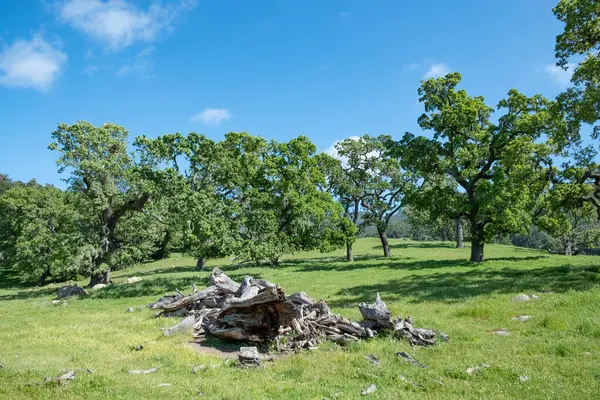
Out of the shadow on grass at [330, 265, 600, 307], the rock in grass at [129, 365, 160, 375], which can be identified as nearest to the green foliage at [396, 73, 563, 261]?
the shadow on grass at [330, 265, 600, 307]

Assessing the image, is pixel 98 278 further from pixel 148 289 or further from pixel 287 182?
pixel 287 182

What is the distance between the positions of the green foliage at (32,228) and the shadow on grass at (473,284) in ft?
129

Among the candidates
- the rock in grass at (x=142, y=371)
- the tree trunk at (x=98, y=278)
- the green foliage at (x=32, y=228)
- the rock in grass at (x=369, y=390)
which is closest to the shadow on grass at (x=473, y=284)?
the rock in grass at (x=142, y=371)

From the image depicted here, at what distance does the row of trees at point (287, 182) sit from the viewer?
30875 millimetres

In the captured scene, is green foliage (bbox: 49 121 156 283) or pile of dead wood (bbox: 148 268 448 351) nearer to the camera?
pile of dead wood (bbox: 148 268 448 351)

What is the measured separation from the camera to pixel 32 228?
57.7 m

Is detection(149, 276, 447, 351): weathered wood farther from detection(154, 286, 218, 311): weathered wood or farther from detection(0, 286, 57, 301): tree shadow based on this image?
detection(0, 286, 57, 301): tree shadow

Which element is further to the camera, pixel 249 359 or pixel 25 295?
pixel 25 295

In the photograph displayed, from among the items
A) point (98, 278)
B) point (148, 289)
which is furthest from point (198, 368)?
point (98, 278)

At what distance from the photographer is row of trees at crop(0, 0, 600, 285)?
30.9m

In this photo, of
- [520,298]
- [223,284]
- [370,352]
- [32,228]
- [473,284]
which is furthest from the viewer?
[32,228]

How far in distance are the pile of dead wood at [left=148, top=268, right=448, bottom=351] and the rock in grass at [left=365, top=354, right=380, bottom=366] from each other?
1907 millimetres

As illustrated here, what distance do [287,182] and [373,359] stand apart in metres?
29.7

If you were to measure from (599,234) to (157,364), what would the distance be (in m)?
77.4
